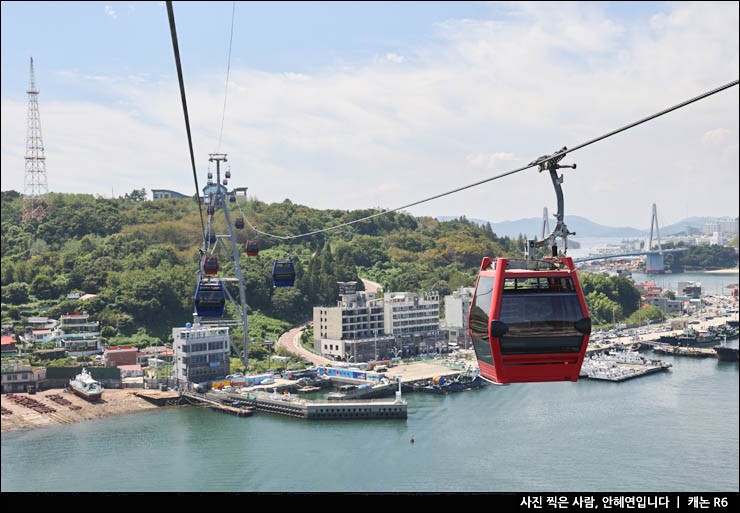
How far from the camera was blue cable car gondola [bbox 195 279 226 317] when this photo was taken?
4.63 m

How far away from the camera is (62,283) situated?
20.0 m

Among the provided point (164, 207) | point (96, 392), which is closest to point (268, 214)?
point (164, 207)

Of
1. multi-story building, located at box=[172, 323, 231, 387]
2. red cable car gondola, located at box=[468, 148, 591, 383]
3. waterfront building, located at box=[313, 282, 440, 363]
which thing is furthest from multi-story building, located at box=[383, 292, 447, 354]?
red cable car gondola, located at box=[468, 148, 591, 383]

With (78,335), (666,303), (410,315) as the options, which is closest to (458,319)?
(410,315)

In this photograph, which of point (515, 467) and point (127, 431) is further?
point (127, 431)

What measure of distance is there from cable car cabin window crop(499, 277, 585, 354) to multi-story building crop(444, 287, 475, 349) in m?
18.8

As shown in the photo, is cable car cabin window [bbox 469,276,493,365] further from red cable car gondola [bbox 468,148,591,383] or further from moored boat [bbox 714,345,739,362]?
moored boat [bbox 714,345,739,362]

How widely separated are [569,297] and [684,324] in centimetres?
2428

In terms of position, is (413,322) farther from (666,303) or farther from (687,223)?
(687,223)

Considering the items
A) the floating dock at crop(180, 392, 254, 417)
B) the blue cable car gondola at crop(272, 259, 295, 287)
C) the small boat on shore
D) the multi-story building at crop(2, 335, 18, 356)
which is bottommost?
the floating dock at crop(180, 392, 254, 417)

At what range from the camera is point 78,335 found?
17641 mm

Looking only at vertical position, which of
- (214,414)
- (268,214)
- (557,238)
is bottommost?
(214,414)

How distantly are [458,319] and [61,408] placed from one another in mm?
10546

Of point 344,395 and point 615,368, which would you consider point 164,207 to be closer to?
point 344,395
